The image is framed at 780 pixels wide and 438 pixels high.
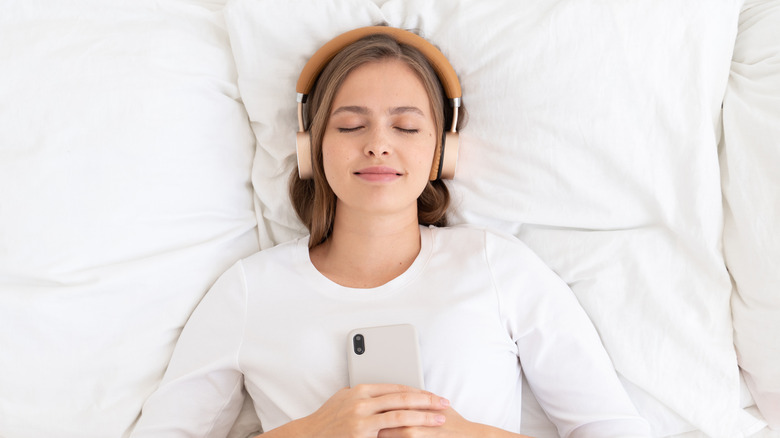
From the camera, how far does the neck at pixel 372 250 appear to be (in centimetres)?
153

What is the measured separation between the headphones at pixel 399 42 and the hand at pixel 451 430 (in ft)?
2.01

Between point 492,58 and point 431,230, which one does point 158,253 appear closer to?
point 431,230

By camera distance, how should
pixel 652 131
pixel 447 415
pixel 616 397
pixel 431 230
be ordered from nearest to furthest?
pixel 447 415 < pixel 616 397 < pixel 652 131 < pixel 431 230

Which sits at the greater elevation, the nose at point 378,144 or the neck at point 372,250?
the nose at point 378,144

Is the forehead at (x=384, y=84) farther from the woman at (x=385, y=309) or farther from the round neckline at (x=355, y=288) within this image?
the round neckline at (x=355, y=288)

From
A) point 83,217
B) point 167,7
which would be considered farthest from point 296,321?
point 167,7

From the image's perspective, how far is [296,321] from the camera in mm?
1450

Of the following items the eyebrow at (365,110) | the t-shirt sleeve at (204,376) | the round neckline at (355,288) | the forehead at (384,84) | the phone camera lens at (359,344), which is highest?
the forehead at (384,84)

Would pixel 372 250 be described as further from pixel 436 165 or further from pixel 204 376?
pixel 204 376

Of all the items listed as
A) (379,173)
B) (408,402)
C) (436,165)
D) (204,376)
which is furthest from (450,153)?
(204,376)

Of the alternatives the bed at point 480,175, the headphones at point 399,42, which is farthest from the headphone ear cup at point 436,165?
the bed at point 480,175

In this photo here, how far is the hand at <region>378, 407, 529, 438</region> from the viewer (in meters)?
1.25

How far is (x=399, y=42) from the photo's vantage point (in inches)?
61.6

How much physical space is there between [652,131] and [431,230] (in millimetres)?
598
